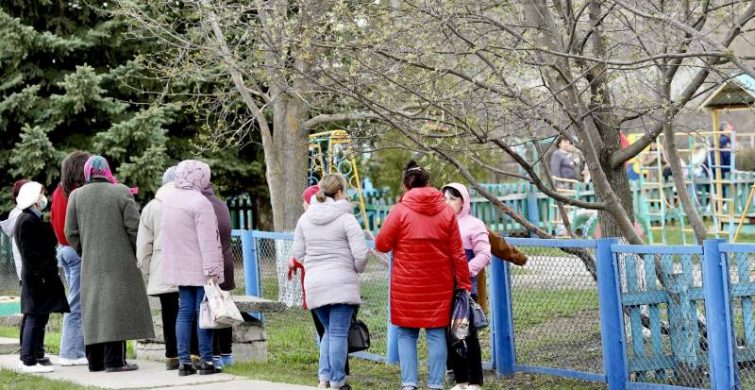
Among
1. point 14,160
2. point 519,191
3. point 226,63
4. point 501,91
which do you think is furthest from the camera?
point 519,191

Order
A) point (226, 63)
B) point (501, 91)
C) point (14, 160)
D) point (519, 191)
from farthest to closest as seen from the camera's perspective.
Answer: point (519, 191)
point (14, 160)
point (226, 63)
point (501, 91)

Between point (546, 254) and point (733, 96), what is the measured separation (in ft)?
31.3

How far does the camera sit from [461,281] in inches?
332

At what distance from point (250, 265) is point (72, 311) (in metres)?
2.34

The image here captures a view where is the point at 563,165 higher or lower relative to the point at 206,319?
higher

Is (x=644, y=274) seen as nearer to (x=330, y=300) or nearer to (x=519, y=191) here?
(x=330, y=300)

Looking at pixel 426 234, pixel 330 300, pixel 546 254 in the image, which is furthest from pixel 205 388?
pixel 546 254

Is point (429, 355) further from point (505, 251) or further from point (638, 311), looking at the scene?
point (638, 311)

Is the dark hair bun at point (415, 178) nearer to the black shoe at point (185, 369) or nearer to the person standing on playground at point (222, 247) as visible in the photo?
the person standing on playground at point (222, 247)

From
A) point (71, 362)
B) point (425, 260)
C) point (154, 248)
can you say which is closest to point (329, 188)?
point (425, 260)

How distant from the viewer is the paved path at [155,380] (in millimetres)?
8961

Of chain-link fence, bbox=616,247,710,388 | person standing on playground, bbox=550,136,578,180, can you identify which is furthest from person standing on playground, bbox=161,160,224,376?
person standing on playground, bbox=550,136,578,180

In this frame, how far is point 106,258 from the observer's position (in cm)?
964

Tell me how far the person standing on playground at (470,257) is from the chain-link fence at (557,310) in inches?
22.2
